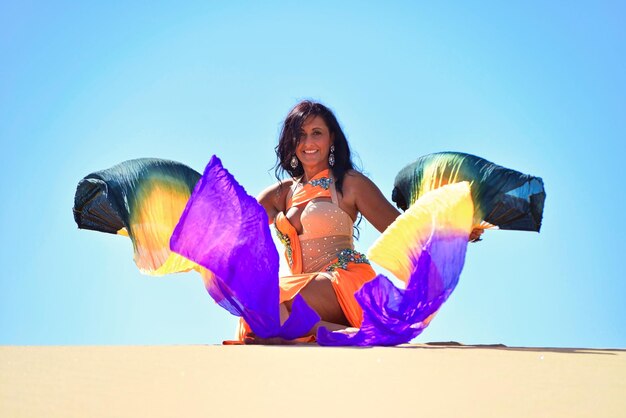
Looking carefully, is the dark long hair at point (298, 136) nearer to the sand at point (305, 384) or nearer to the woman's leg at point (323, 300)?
the woman's leg at point (323, 300)

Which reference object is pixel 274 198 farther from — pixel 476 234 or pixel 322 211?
pixel 476 234

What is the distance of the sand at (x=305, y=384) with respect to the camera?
1827 mm

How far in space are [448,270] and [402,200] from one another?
100 centimetres

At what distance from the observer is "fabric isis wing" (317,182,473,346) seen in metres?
3.67

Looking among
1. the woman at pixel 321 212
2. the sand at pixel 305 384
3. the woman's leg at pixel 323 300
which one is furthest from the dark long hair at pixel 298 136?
the sand at pixel 305 384

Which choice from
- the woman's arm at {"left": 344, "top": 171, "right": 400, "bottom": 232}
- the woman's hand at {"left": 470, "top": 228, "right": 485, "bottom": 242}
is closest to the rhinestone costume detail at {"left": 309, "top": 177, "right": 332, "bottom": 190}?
the woman's arm at {"left": 344, "top": 171, "right": 400, "bottom": 232}

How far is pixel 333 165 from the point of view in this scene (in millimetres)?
4766

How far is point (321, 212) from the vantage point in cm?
453

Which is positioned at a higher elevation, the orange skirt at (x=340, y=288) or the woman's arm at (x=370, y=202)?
the woman's arm at (x=370, y=202)

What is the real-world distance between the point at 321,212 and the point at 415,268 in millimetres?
952

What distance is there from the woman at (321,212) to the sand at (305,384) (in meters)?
1.40

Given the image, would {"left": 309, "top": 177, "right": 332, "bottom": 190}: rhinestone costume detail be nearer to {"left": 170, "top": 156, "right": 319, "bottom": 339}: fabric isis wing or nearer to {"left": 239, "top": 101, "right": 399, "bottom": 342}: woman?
{"left": 239, "top": 101, "right": 399, "bottom": 342}: woman

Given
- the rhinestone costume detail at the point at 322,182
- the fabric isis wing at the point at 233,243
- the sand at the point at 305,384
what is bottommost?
the sand at the point at 305,384

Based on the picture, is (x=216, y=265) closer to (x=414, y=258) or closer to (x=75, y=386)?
(x=414, y=258)
